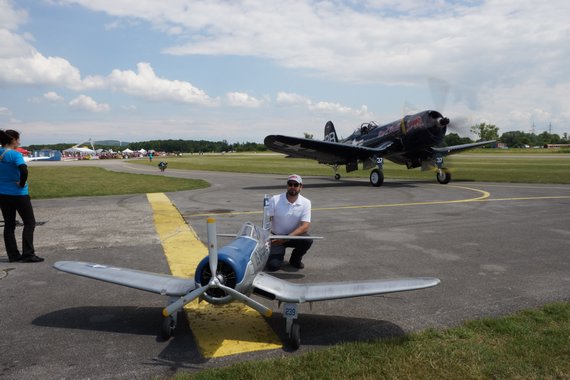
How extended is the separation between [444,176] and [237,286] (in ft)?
Answer: 60.1

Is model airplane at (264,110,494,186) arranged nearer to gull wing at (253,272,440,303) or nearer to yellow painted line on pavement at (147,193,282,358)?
yellow painted line on pavement at (147,193,282,358)

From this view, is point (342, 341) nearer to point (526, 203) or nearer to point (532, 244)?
point (532, 244)

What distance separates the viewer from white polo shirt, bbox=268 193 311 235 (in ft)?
20.5

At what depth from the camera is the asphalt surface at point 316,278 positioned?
3.86 metres

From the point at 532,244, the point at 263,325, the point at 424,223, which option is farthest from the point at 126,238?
the point at 532,244

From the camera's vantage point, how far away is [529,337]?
12.8ft

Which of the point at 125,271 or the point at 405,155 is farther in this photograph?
the point at 405,155

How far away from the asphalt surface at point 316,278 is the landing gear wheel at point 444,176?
25.0 feet

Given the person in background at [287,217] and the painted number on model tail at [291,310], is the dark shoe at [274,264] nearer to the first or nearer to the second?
the person in background at [287,217]

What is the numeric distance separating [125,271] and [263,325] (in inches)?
65.0

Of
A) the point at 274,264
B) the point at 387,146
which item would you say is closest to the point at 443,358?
the point at 274,264

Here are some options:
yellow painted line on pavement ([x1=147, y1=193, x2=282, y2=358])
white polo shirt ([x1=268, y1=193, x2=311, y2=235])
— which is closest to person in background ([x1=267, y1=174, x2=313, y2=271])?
white polo shirt ([x1=268, y1=193, x2=311, y2=235])

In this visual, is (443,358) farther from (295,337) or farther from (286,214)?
(286,214)

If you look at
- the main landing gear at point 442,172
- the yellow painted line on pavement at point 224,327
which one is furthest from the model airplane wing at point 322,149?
the yellow painted line on pavement at point 224,327
